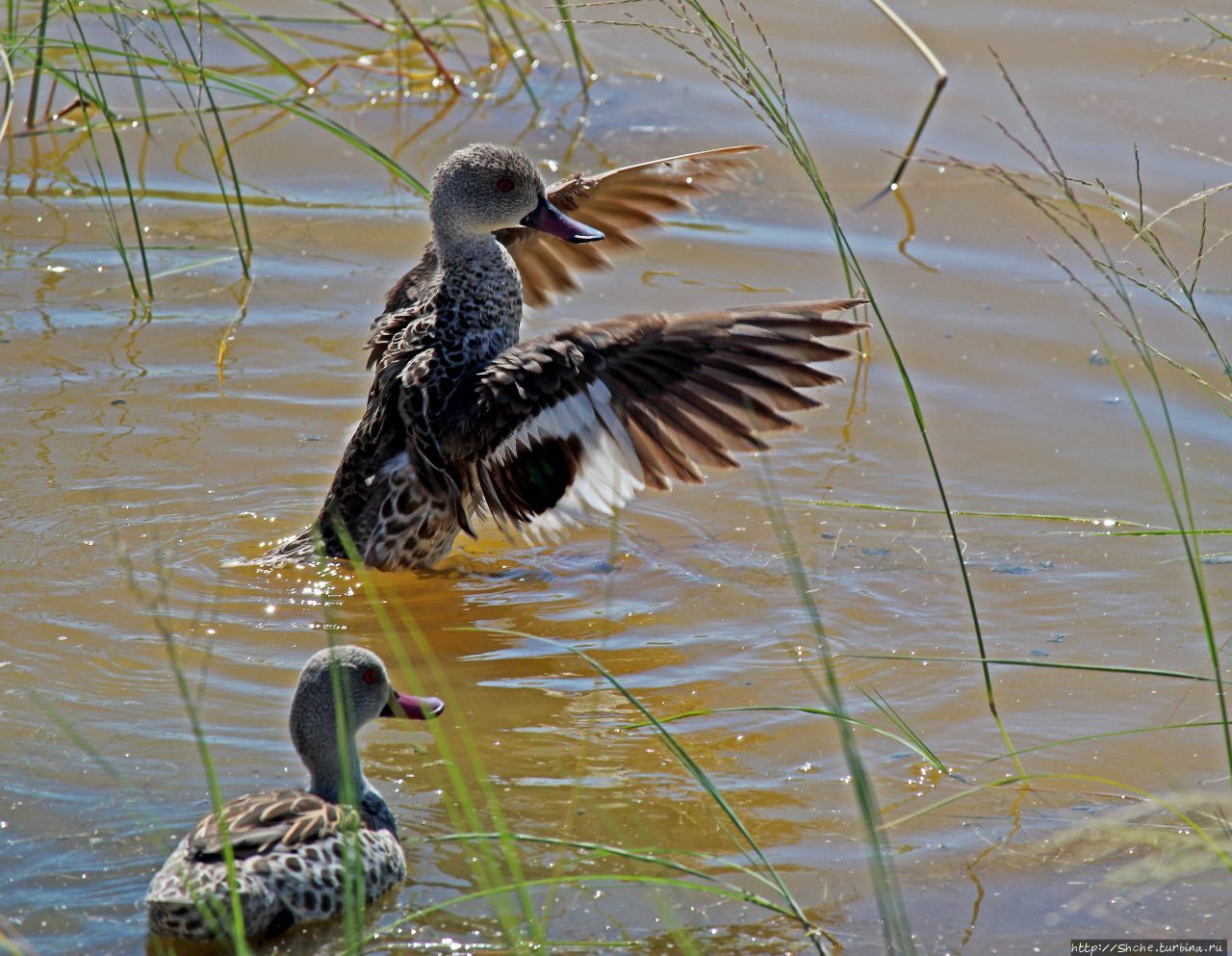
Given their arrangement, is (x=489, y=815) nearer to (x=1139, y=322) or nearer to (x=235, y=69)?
(x=1139, y=322)

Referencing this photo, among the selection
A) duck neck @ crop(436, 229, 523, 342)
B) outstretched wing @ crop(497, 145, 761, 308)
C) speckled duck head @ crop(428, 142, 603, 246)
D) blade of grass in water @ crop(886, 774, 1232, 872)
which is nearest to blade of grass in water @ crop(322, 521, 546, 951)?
blade of grass in water @ crop(886, 774, 1232, 872)

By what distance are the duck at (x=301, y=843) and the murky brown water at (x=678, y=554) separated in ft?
0.39

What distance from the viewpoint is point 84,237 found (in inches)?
291

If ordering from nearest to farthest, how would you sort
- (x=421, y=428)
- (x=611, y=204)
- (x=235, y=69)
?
(x=421, y=428) < (x=611, y=204) < (x=235, y=69)

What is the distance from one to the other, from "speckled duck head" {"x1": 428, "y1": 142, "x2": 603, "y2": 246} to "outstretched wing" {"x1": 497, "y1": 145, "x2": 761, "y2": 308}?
0.38m

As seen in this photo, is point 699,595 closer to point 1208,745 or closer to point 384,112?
point 1208,745

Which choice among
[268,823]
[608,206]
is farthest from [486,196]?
[268,823]

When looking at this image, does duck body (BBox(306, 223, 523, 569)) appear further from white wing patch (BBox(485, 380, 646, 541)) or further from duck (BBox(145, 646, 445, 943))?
duck (BBox(145, 646, 445, 943))

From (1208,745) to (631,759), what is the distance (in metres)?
1.49

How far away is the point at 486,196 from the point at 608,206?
0.68 metres

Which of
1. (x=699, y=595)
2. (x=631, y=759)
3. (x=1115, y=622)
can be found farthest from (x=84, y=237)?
(x=1115, y=622)

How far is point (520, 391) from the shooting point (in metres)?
4.84

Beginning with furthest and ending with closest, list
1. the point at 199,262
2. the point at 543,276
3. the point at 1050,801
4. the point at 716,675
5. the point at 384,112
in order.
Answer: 1. the point at 384,112
2. the point at 199,262
3. the point at 543,276
4. the point at 716,675
5. the point at 1050,801

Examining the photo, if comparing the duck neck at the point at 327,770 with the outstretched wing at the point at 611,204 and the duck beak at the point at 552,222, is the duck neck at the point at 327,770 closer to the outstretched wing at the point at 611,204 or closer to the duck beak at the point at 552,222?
the duck beak at the point at 552,222
